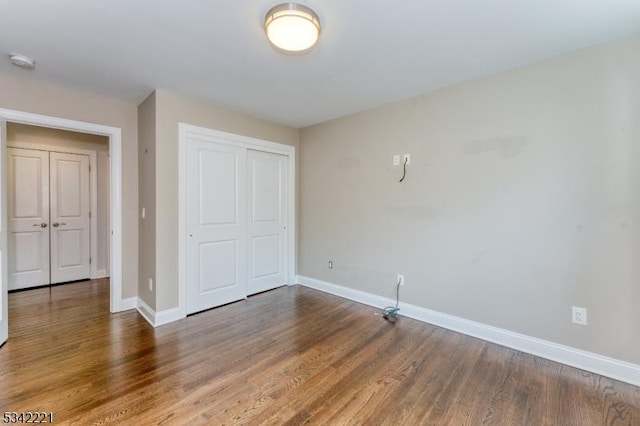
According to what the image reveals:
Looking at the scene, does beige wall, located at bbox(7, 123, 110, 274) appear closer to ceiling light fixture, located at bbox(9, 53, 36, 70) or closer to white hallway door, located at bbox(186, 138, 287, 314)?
ceiling light fixture, located at bbox(9, 53, 36, 70)

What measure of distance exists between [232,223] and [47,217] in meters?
2.96

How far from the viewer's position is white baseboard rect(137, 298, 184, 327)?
9.30 ft

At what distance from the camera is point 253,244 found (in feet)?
12.4

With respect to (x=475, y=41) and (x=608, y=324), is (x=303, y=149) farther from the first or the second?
(x=608, y=324)

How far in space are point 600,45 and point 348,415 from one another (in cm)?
309

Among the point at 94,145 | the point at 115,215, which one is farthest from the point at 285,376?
the point at 94,145

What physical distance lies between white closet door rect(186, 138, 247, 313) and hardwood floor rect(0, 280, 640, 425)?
16.9 inches

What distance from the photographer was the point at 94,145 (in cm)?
449

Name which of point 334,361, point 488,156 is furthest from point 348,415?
point 488,156

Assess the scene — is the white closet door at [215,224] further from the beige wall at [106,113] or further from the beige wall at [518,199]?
the beige wall at [518,199]

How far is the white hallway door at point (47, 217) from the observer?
Answer: 3879 millimetres

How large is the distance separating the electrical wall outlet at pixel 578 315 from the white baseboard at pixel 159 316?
11.6 ft

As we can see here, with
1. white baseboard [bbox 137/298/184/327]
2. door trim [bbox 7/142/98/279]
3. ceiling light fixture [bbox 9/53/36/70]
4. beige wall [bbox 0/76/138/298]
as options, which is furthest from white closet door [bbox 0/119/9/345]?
door trim [bbox 7/142/98/279]

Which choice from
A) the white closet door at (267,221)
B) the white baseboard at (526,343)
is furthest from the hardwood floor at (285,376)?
the white closet door at (267,221)
